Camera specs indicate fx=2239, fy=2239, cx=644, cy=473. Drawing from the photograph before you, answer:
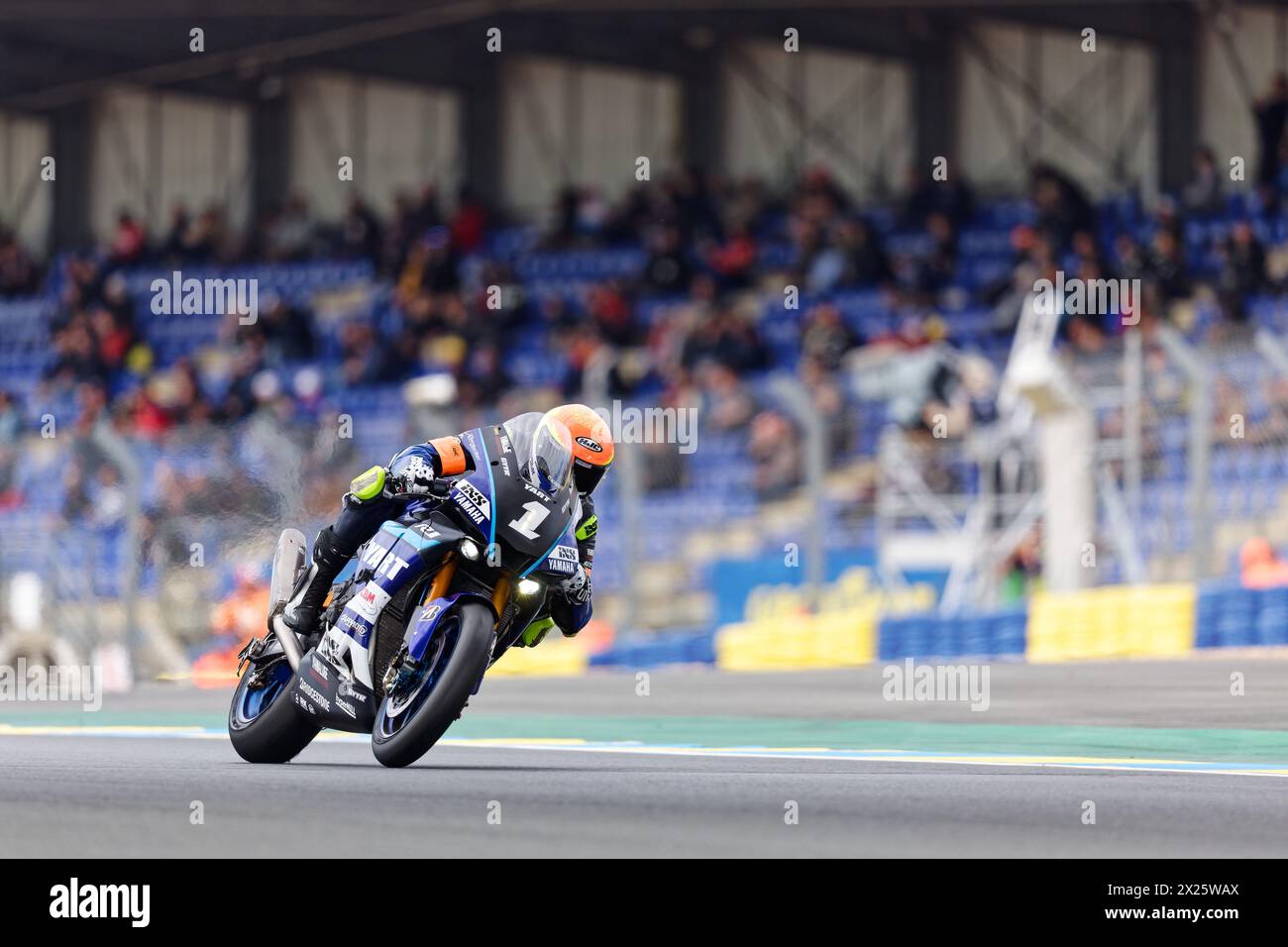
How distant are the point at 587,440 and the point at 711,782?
124 cm

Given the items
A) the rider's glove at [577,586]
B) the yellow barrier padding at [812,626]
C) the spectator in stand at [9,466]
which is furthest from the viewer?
the spectator in stand at [9,466]

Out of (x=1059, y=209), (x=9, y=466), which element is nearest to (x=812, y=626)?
(x=9, y=466)

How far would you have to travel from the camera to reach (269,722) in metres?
7.94

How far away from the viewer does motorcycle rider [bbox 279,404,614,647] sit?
→ 767cm

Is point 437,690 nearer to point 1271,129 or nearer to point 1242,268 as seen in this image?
point 1242,268

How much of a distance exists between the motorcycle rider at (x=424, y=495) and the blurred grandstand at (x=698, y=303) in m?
7.70

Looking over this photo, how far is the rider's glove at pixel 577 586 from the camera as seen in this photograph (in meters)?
7.78

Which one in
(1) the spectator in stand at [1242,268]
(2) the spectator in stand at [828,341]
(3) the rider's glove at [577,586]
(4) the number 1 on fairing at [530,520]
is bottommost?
(3) the rider's glove at [577,586]

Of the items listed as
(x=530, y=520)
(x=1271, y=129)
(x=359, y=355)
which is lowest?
(x=530, y=520)

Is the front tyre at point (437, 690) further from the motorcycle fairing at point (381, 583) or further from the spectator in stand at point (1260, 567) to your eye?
the spectator in stand at point (1260, 567)

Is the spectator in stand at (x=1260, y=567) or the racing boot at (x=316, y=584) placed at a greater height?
the racing boot at (x=316, y=584)
